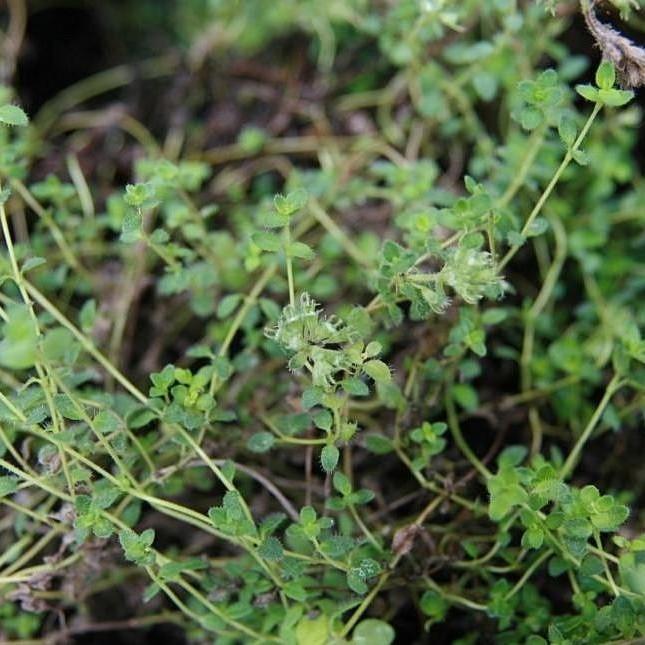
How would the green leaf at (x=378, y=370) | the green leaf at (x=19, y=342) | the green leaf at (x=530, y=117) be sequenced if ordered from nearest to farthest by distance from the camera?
the green leaf at (x=19, y=342)
the green leaf at (x=378, y=370)
the green leaf at (x=530, y=117)

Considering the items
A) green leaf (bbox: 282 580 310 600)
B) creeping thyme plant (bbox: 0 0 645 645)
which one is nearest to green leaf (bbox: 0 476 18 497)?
creeping thyme plant (bbox: 0 0 645 645)

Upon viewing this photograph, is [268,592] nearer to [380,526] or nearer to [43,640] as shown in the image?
[380,526]

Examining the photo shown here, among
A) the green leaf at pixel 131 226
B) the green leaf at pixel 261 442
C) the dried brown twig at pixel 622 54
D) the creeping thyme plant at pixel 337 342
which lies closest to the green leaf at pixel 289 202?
the creeping thyme plant at pixel 337 342

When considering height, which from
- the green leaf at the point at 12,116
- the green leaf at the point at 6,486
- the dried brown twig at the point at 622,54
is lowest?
the green leaf at the point at 6,486

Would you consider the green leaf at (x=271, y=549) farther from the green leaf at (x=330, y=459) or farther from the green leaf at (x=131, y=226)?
the green leaf at (x=131, y=226)

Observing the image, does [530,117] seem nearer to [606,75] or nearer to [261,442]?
[606,75]

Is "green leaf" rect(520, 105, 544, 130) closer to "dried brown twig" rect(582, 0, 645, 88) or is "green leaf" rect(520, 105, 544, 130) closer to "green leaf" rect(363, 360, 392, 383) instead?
"dried brown twig" rect(582, 0, 645, 88)

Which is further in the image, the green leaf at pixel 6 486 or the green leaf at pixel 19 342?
the green leaf at pixel 6 486

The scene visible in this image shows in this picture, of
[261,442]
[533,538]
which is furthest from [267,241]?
[533,538]
